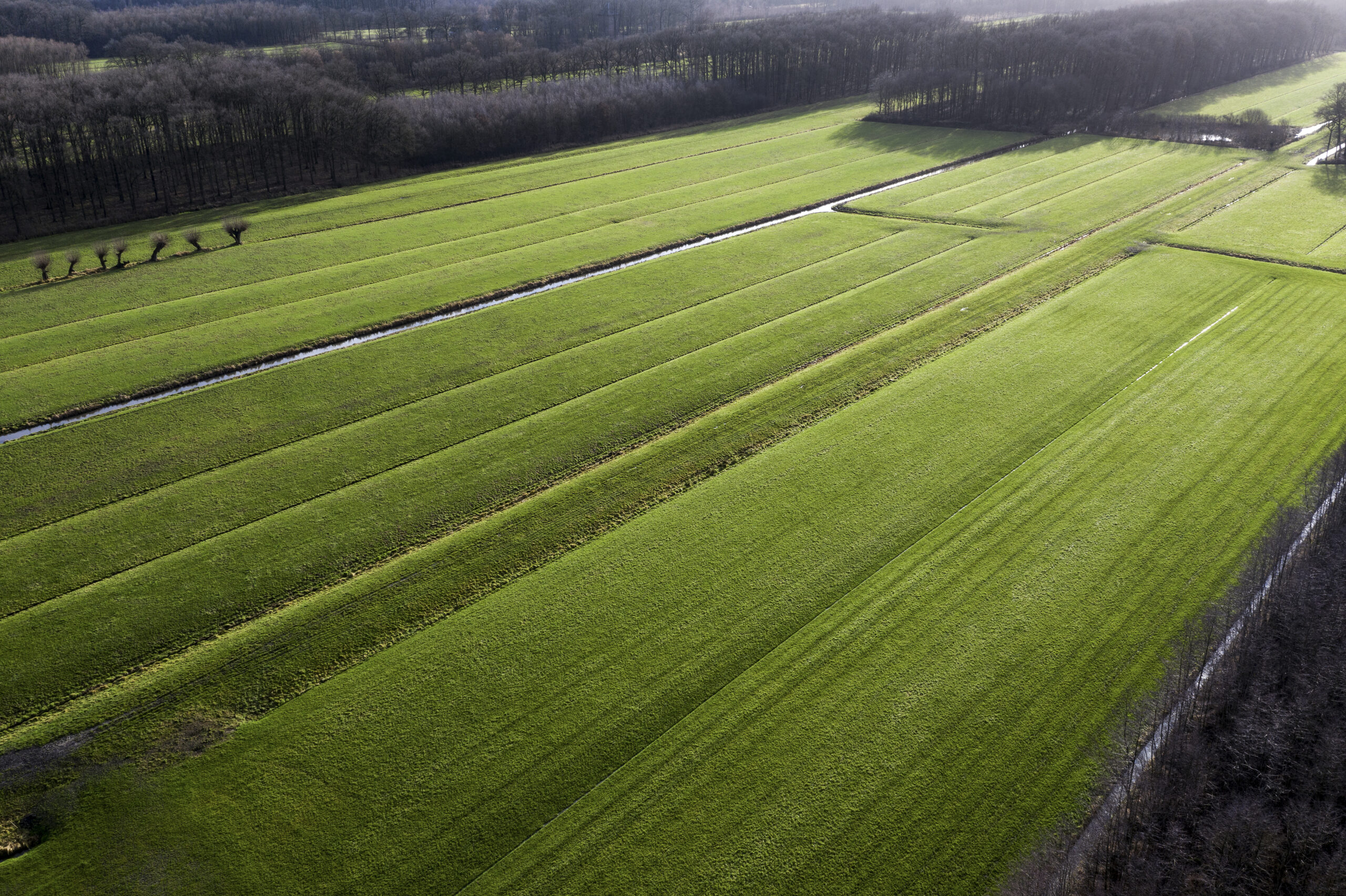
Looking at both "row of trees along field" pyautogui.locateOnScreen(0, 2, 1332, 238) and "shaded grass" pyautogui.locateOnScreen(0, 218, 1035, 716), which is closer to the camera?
"shaded grass" pyautogui.locateOnScreen(0, 218, 1035, 716)

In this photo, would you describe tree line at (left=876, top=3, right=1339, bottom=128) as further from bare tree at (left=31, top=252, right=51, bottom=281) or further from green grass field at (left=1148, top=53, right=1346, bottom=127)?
bare tree at (left=31, top=252, right=51, bottom=281)

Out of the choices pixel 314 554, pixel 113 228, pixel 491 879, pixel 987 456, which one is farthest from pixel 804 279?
pixel 113 228

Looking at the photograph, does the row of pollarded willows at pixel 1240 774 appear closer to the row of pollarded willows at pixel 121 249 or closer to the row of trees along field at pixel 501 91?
the row of pollarded willows at pixel 121 249

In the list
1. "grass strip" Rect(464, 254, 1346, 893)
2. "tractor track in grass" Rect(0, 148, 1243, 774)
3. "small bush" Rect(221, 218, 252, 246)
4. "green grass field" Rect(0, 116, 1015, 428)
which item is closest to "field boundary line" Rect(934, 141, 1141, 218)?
"green grass field" Rect(0, 116, 1015, 428)

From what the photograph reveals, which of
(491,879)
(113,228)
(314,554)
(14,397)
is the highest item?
(113,228)

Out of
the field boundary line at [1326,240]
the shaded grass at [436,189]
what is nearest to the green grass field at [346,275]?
the shaded grass at [436,189]

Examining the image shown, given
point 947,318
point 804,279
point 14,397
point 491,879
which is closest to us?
point 491,879

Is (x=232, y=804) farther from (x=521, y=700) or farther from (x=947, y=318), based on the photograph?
(x=947, y=318)

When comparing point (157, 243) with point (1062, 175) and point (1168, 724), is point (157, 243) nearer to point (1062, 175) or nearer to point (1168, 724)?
point (1168, 724)
